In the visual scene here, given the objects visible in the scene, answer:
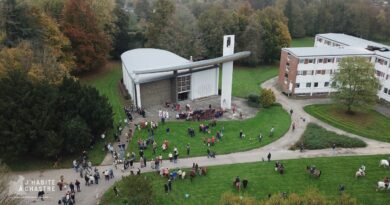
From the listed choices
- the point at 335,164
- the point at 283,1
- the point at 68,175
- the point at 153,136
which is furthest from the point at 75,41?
the point at 283,1

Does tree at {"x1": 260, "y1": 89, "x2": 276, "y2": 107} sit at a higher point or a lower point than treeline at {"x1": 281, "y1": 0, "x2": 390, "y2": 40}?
lower

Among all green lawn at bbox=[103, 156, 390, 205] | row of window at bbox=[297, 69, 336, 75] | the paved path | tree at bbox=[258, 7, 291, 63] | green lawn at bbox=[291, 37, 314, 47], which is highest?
tree at bbox=[258, 7, 291, 63]

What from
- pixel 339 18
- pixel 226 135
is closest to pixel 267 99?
pixel 226 135

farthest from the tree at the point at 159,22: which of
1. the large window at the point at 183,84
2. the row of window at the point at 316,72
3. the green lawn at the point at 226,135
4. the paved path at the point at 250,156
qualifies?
the paved path at the point at 250,156

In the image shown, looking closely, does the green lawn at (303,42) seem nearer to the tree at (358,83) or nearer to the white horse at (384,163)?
the tree at (358,83)

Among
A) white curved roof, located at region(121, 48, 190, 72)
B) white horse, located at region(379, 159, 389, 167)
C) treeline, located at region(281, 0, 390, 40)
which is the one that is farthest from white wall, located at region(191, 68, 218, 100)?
treeline, located at region(281, 0, 390, 40)

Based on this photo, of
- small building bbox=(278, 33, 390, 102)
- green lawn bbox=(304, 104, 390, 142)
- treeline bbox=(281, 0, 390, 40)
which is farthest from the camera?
treeline bbox=(281, 0, 390, 40)

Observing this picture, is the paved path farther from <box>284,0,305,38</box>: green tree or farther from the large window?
<box>284,0,305,38</box>: green tree
